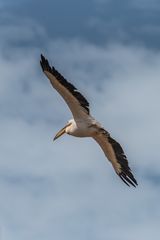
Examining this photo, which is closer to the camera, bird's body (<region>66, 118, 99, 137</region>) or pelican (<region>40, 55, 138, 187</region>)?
pelican (<region>40, 55, 138, 187</region>)

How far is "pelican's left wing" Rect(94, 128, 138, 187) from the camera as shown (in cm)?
4344

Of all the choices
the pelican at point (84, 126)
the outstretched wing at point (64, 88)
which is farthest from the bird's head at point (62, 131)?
the outstretched wing at point (64, 88)

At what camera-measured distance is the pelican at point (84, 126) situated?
137 feet

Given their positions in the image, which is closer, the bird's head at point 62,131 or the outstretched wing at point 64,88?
the outstretched wing at point 64,88

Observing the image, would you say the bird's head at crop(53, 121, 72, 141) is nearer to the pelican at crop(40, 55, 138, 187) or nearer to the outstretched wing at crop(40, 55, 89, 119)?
the pelican at crop(40, 55, 138, 187)

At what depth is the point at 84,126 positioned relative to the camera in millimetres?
43062

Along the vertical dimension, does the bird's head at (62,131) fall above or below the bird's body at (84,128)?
above

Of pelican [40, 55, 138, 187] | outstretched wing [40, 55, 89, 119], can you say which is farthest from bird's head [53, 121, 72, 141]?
outstretched wing [40, 55, 89, 119]

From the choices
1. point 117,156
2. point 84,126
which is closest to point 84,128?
point 84,126

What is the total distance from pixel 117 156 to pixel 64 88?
3.81 meters

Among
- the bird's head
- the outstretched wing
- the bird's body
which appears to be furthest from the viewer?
the bird's head

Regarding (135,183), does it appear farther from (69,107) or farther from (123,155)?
(69,107)

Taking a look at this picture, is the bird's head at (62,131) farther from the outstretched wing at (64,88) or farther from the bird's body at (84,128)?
the outstretched wing at (64,88)

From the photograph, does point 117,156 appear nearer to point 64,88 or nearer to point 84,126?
point 84,126
